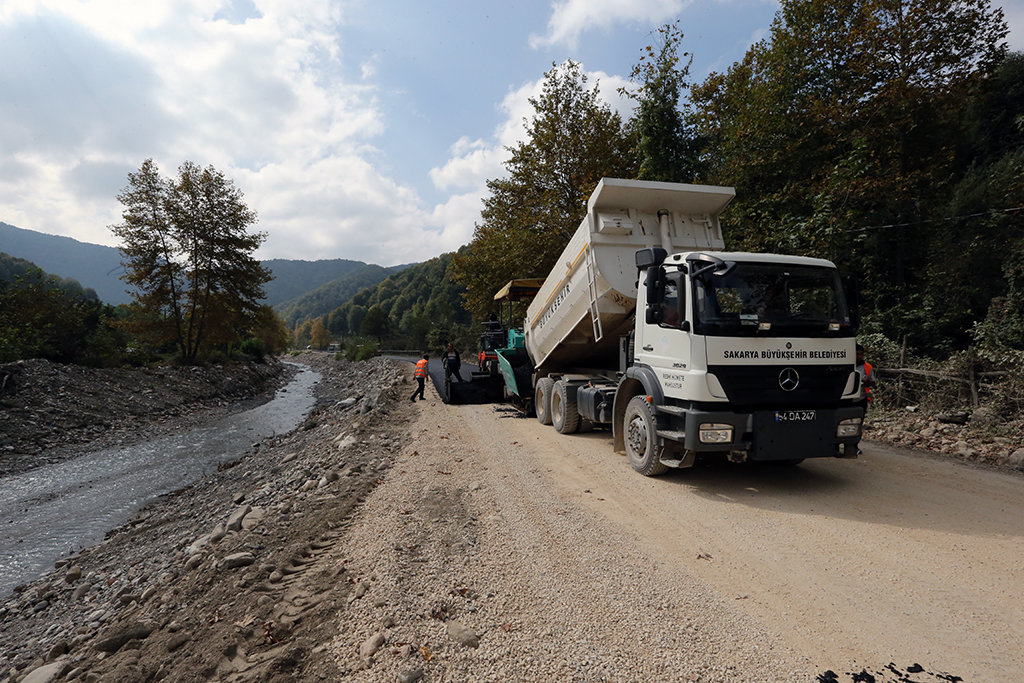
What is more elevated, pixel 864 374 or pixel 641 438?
pixel 864 374

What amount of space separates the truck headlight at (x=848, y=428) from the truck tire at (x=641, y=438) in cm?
189

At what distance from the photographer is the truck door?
17.4 feet

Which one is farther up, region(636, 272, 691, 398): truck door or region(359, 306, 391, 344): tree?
region(359, 306, 391, 344): tree

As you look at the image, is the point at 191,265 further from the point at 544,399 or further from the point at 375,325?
the point at 375,325

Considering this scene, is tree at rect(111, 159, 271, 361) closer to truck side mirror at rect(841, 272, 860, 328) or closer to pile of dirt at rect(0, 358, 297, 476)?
pile of dirt at rect(0, 358, 297, 476)

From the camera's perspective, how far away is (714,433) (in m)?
5.05

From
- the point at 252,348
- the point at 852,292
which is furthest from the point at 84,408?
the point at 252,348

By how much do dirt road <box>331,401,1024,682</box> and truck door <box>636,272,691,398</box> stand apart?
4.21ft

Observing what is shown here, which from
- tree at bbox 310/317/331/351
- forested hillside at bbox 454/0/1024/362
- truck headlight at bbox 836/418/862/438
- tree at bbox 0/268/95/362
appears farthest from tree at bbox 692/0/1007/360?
tree at bbox 310/317/331/351

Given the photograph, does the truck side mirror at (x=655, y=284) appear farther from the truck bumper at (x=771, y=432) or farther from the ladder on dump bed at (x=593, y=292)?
the ladder on dump bed at (x=593, y=292)

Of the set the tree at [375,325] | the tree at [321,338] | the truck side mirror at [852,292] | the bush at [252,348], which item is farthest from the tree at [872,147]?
the tree at [321,338]

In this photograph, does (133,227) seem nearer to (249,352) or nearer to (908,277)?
(249,352)

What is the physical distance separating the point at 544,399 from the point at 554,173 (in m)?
12.1

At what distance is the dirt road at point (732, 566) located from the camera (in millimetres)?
2703
